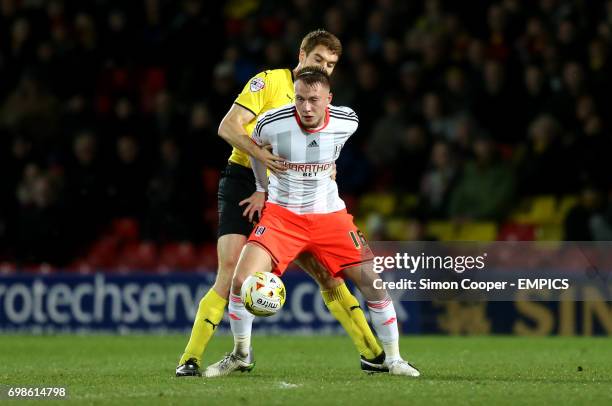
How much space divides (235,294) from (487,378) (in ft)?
5.53

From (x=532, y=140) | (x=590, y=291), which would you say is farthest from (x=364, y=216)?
(x=590, y=291)

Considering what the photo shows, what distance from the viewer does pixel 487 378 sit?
308 inches

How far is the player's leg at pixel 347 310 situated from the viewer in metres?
8.11

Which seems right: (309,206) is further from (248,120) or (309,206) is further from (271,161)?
(248,120)

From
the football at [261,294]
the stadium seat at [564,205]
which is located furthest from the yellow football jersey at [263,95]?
the stadium seat at [564,205]

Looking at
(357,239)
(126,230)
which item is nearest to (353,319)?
(357,239)

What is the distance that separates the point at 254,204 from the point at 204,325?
86 centimetres

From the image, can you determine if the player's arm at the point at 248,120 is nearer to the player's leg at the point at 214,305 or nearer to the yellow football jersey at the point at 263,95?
the yellow football jersey at the point at 263,95

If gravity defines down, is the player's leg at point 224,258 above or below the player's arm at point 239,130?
below

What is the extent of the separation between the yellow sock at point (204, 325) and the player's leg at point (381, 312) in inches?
34.9

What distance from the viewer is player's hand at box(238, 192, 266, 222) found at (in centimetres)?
803

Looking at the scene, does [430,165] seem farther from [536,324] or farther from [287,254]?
[287,254]

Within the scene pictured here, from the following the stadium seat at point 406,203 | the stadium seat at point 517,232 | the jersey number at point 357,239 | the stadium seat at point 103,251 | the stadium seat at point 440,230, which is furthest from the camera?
the stadium seat at point 103,251

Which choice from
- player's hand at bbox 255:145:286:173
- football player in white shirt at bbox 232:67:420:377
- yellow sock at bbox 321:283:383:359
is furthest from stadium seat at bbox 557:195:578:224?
player's hand at bbox 255:145:286:173
